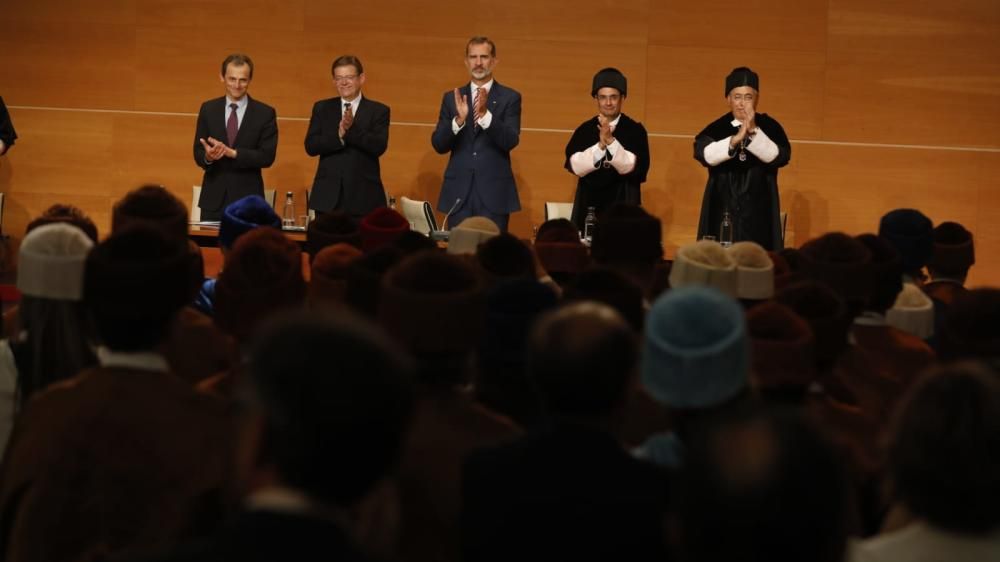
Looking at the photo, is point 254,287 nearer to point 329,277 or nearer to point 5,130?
point 329,277

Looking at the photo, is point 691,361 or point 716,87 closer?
point 691,361

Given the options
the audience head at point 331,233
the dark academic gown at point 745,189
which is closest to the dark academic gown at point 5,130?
the dark academic gown at point 745,189

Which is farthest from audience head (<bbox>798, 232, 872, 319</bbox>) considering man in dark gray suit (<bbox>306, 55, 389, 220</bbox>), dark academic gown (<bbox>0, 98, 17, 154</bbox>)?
dark academic gown (<bbox>0, 98, 17, 154</bbox>)

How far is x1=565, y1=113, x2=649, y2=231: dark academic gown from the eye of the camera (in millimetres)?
7961

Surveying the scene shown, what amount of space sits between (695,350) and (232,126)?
250 inches

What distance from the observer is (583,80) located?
32.6 feet

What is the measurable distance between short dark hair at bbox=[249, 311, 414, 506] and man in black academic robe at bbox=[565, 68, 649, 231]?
6.57m

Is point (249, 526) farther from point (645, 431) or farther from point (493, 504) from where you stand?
point (645, 431)

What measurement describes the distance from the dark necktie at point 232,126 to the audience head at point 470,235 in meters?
4.09

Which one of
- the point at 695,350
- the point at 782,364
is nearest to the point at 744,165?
the point at 782,364

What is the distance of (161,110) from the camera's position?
10.0 m

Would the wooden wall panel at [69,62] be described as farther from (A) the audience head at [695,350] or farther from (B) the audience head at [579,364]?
(B) the audience head at [579,364]

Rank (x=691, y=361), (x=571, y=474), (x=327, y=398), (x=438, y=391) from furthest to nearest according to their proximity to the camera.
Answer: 1. (x=438, y=391)
2. (x=691, y=361)
3. (x=571, y=474)
4. (x=327, y=398)

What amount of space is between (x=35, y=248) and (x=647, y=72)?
7.39 metres
